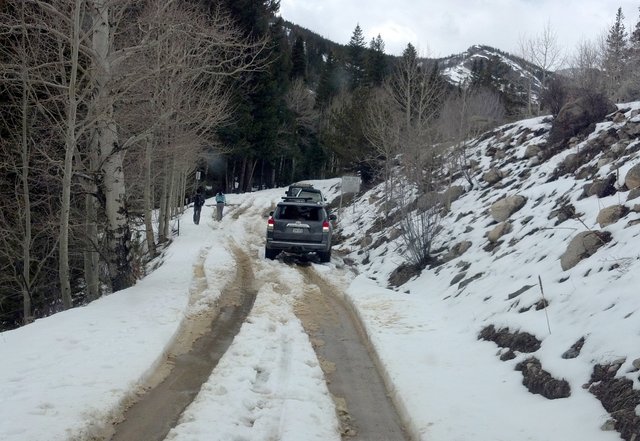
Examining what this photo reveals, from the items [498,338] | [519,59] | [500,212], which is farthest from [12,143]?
[519,59]

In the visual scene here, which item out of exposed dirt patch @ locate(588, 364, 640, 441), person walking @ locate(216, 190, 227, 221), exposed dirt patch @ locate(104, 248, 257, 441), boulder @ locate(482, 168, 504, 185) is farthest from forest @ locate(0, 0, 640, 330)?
exposed dirt patch @ locate(588, 364, 640, 441)

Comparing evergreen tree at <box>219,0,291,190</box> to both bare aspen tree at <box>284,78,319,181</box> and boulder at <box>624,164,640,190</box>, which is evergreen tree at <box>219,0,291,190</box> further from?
boulder at <box>624,164,640,190</box>

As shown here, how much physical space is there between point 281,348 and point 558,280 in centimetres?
418

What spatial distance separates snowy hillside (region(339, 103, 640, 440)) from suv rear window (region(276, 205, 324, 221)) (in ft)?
7.70

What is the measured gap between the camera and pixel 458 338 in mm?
8188

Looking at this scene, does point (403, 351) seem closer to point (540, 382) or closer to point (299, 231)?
point (540, 382)

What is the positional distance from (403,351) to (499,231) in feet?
19.6

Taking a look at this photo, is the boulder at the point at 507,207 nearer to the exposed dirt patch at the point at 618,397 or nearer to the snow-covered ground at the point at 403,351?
the snow-covered ground at the point at 403,351

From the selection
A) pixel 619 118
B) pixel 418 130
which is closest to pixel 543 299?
pixel 619 118

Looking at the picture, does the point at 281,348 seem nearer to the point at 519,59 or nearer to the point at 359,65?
the point at 519,59

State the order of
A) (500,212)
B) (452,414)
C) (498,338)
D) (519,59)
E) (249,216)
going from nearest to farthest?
(452,414)
(498,338)
(500,212)
(249,216)
(519,59)

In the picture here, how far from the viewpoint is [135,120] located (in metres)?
16.5

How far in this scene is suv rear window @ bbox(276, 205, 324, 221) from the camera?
16594 millimetres

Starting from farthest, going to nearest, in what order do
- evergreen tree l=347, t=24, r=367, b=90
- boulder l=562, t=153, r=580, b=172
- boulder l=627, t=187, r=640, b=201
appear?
evergreen tree l=347, t=24, r=367, b=90, boulder l=562, t=153, r=580, b=172, boulder l=627, t=187, r=640, b=201
